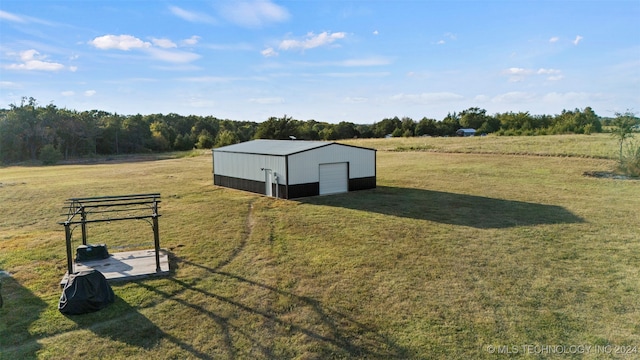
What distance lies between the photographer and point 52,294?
8148 millimetres

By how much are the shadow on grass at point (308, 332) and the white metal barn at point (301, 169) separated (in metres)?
11.2

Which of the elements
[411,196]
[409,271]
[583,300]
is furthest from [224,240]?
[411,196]

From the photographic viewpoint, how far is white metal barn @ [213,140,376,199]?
62.2 ft

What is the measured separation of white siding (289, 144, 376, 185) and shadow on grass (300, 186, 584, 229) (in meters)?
1.12

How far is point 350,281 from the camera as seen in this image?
→ 8695mm

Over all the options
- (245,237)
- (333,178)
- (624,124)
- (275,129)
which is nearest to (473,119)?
(275,129)

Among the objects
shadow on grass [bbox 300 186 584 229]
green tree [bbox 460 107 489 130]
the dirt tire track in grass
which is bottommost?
the dirt tire track in grass

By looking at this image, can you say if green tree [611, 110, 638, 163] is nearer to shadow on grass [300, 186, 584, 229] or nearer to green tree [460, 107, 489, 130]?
shadow on grass [300, 186, 584, 229]

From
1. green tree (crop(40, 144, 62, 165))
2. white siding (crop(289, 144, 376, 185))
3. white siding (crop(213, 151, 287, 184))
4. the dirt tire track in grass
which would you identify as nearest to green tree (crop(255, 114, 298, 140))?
green tree (crop(40, 144, 62, 165))

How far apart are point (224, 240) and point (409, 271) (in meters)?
5.54

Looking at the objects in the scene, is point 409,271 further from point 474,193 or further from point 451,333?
point 474,193

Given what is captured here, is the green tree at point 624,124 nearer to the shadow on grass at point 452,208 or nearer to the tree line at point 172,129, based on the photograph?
the shadow on grass at point 452,208

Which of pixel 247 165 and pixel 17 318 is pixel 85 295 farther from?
pixel 247 165

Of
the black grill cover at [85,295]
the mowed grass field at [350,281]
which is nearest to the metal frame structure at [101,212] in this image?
the mowed grass field at [350,281]
